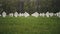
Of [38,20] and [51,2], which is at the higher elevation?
[51,2]

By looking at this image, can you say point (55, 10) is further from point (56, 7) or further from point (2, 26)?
point (2, 26)

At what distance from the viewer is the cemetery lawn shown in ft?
8.34

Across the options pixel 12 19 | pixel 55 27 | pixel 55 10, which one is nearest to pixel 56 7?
pixel 55 10

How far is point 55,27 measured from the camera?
2543mm

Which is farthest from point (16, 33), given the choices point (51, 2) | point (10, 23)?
point (51, 2)

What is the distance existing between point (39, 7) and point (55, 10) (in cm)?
15

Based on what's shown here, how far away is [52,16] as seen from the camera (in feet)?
8.46

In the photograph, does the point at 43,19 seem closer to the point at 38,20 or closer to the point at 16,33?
the point at 38,20

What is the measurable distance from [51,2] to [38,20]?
0.69ft

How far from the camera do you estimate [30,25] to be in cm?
255

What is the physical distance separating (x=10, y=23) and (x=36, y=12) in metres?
0.27

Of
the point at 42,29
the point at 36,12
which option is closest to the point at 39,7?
the point at 36,12

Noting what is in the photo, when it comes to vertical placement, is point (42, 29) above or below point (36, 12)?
below

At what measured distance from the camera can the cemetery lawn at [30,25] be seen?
254 centimetres
